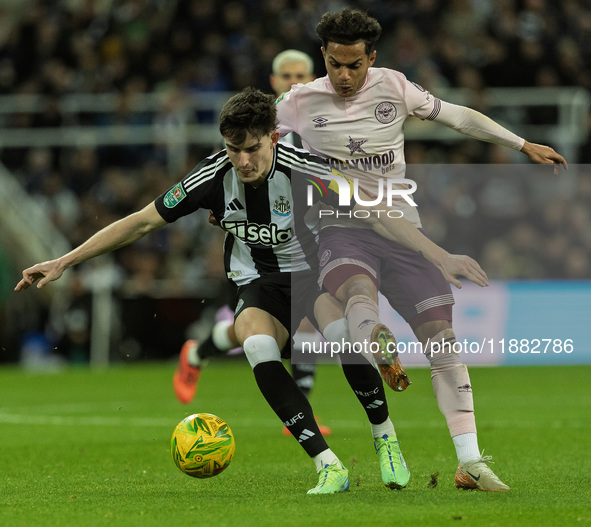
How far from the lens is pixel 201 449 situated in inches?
231

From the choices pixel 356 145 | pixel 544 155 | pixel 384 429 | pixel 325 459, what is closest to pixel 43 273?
pixel 325 459

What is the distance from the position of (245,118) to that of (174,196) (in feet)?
1.94

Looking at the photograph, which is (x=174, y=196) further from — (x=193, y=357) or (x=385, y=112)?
(x=193, y=357)

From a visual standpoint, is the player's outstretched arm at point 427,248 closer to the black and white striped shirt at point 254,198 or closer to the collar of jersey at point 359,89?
the black and white striped shirt at point 254,198

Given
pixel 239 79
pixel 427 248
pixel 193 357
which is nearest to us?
pixel 427 248

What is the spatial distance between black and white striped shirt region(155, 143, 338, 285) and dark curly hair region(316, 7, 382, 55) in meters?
0.62

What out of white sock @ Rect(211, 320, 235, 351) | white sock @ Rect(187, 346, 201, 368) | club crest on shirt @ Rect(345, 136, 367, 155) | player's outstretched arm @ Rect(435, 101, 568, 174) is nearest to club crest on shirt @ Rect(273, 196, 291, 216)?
club crest on shirt @ Rect(345, 136, 367, 155)

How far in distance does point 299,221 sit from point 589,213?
8175 mm

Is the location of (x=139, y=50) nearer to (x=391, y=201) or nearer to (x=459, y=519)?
(x=391, y=201)

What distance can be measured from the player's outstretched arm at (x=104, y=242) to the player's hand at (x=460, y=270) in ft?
4.76

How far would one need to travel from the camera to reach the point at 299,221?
19.7 ft

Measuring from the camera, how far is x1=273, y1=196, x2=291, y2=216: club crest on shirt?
5.88 meters

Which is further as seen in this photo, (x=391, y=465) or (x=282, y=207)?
(x=282, y=207)

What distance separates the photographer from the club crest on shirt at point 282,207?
231 inches
